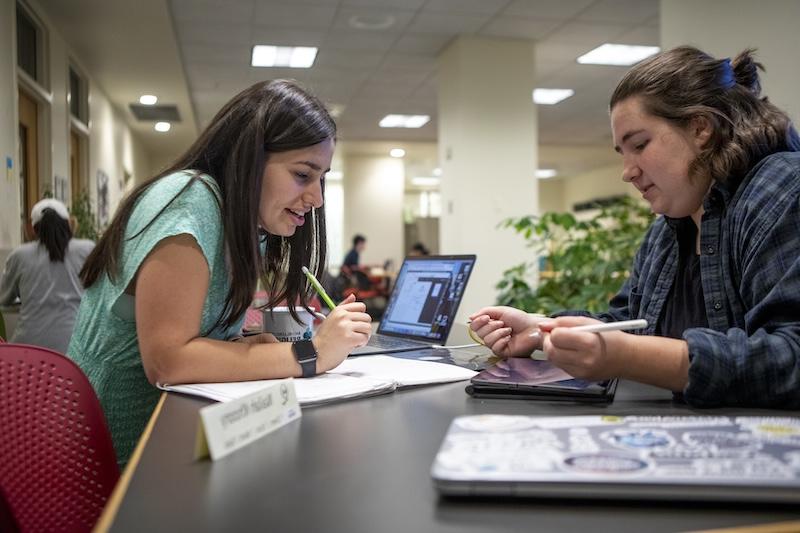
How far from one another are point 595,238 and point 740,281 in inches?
108

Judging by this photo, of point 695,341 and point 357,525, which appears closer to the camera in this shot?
point 357,525

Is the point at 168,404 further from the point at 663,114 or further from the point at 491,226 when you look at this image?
the point at 491,226

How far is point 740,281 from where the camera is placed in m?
1.07

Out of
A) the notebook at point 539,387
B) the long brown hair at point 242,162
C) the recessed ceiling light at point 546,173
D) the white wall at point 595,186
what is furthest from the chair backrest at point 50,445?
the recessed ceiling light at point 546,173

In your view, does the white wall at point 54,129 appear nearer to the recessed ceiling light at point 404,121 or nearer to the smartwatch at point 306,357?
the recessed ceiling light at point 404,121

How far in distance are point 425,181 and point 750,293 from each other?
15.9 m

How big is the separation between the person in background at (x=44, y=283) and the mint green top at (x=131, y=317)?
2.83 meters

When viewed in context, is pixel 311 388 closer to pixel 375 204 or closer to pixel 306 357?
pixel 306 357

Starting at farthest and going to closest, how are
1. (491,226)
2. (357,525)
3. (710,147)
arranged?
(491,226) < (710,147) < (357,525)

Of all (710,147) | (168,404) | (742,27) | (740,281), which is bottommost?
(168,404)

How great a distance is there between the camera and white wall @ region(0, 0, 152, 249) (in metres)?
4.27

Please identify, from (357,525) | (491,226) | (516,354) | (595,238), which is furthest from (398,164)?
(357,525)

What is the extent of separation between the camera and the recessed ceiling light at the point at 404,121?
895 centimetres

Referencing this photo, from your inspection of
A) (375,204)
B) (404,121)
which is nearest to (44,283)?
(404,121)
